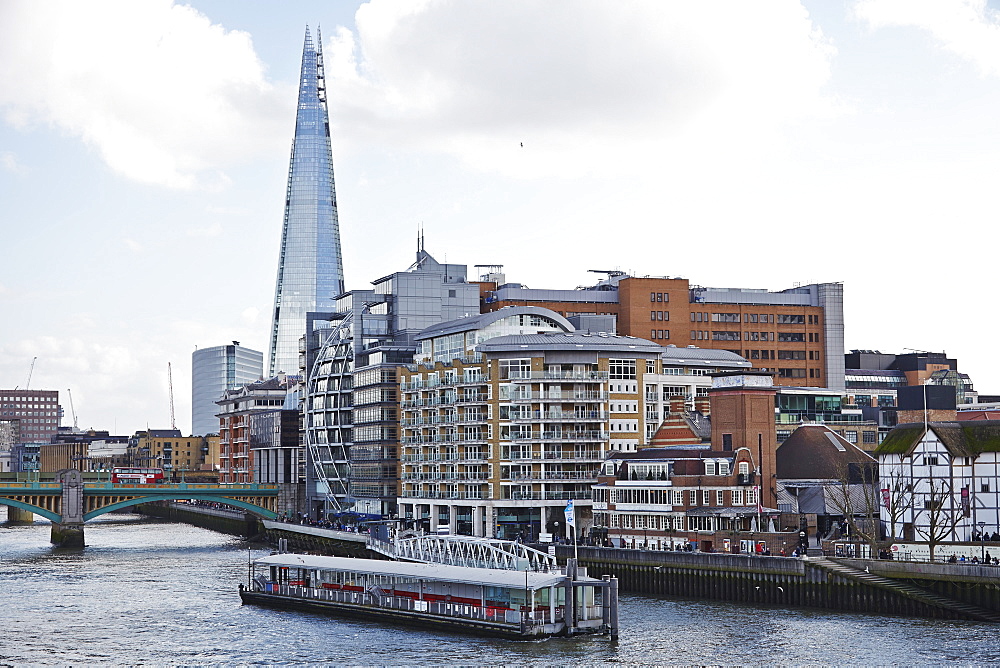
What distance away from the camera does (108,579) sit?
114562 mm

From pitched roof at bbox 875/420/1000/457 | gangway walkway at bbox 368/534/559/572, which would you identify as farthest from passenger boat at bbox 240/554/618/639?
pitched roof at bbox 875/420/1000/457

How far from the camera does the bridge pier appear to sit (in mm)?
155000

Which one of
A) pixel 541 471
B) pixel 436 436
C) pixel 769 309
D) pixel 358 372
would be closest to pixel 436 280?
pixel 358 372

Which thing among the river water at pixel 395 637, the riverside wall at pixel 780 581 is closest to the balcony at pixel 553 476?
the riverside wall at pixel 780 581

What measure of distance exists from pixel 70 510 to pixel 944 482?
100 metres

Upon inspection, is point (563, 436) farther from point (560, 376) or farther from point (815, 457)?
point (815, 457)

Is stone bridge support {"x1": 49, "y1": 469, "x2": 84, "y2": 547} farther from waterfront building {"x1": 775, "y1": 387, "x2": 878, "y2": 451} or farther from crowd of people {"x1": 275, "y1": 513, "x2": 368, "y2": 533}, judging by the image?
waterfront building {"x1": 775, "y1": 387, "x2": 878, "y2": 451}

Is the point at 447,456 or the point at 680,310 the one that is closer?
the point at 447,456

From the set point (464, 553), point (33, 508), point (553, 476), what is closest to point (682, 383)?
point (553, 476)

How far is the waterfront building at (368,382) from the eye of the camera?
157m

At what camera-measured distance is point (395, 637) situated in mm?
80938

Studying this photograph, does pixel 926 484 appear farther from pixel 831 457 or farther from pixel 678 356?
pixel 678 356

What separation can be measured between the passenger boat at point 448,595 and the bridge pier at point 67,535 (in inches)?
2535

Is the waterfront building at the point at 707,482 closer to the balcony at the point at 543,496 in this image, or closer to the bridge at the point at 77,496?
the balcony at the point at 543,496
